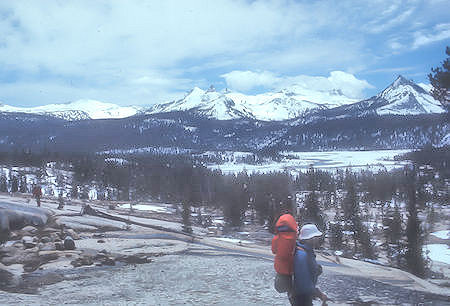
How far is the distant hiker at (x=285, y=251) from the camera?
5.74 m

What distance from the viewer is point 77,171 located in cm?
12762

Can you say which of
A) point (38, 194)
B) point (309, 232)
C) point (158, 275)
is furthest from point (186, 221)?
point (309, 232)

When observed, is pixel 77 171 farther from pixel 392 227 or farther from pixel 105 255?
pixel 105 255

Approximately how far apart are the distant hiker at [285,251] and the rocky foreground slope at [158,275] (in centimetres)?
413

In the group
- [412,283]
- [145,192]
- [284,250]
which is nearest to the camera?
[284,250]

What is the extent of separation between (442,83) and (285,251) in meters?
14.7

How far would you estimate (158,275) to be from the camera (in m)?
12.1

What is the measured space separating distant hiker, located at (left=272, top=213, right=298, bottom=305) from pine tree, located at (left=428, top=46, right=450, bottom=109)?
14.3 metres

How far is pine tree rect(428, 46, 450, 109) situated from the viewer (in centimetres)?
1669

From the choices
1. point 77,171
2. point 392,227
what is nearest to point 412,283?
point 392,227

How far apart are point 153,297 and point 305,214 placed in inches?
1789

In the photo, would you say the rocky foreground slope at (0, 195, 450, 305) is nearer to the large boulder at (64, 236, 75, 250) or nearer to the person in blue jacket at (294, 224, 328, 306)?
the large boulder at (64, 236, 75, 250)

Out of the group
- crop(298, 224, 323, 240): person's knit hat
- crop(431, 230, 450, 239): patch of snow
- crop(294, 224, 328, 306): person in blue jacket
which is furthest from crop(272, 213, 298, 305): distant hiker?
crop(431, 230, 450, 239): patch of snow

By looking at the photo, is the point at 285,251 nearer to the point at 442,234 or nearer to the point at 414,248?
the point at 414,248
